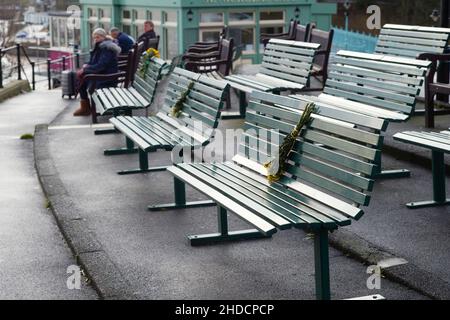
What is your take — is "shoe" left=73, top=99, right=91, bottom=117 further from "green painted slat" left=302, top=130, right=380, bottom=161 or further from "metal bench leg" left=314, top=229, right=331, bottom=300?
"metal bench leg" left=314, top=229, right=331, bottom=300

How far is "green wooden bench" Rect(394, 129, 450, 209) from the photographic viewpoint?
6.91 metres

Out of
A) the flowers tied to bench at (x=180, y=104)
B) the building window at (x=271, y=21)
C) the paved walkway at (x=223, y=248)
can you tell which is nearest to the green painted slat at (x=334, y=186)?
the paved walkway at (x=223, y=248)

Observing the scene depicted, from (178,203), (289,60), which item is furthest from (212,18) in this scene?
(178,203)

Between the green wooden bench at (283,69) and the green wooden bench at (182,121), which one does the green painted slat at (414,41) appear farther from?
the green wooden bench at (182,121)

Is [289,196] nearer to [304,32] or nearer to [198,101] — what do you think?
[198,101]

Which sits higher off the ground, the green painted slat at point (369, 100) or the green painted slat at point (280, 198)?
the green painted slat at point (369, 100)

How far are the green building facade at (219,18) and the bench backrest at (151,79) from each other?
15995mm

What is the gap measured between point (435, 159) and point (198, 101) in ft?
6.59

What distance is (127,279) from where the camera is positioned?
5.71 metres

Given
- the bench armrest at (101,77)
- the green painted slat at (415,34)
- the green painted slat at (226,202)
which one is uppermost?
the green painted slat at (415,34)

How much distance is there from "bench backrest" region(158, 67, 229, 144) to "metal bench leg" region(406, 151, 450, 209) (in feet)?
5.30

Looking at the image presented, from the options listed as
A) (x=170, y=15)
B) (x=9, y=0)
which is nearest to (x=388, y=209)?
(x=170, y=15)

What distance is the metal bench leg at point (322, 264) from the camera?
5070 mm

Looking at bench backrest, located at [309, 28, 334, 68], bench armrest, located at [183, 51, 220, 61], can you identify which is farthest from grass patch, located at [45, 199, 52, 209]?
bench armrest, located at [183, 51, 220, 61]
